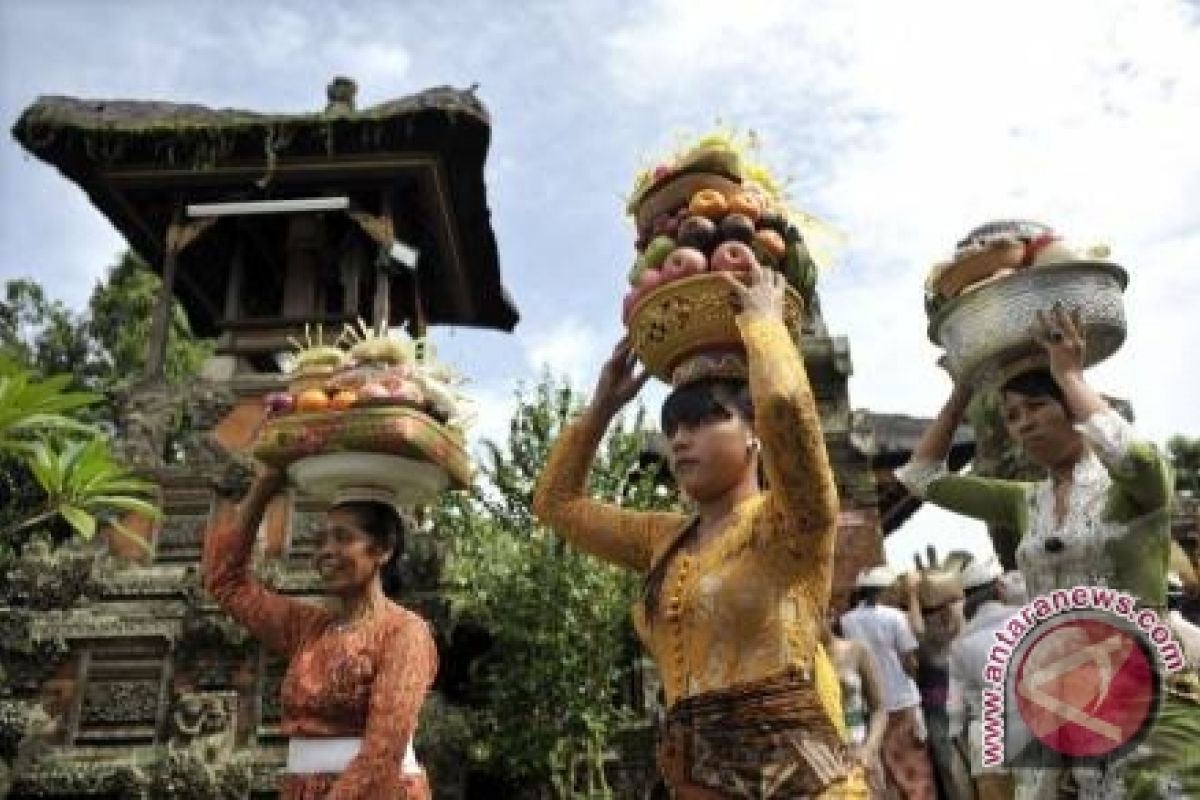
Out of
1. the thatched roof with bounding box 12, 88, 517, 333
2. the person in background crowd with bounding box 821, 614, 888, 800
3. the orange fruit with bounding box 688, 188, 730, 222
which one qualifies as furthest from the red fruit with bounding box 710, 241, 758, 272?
the thatched roof with bounding box 12, 88, 517, 333

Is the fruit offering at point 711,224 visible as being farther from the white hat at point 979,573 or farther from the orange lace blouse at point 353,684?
the white hat at point 979,573

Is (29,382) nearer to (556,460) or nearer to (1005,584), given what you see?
(556,460)

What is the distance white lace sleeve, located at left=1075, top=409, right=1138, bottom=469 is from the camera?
2.44 meters

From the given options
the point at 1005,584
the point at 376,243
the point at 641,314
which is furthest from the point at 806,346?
the point at 641,314

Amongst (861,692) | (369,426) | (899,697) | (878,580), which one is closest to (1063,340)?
(369,426)

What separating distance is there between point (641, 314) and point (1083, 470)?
121cm

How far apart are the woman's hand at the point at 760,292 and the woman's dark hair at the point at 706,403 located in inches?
9.2

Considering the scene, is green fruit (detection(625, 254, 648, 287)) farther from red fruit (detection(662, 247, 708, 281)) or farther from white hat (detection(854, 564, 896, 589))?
white hat (detection(854, 564, 896, 589))

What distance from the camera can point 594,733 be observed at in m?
8.84

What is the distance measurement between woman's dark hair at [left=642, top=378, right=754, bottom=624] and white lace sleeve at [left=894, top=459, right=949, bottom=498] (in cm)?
97

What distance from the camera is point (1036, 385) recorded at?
275cm

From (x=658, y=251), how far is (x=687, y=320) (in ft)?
0.84

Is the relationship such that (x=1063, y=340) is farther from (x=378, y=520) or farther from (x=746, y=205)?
(x=378, y=520)

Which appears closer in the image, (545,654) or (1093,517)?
(1093,517)
